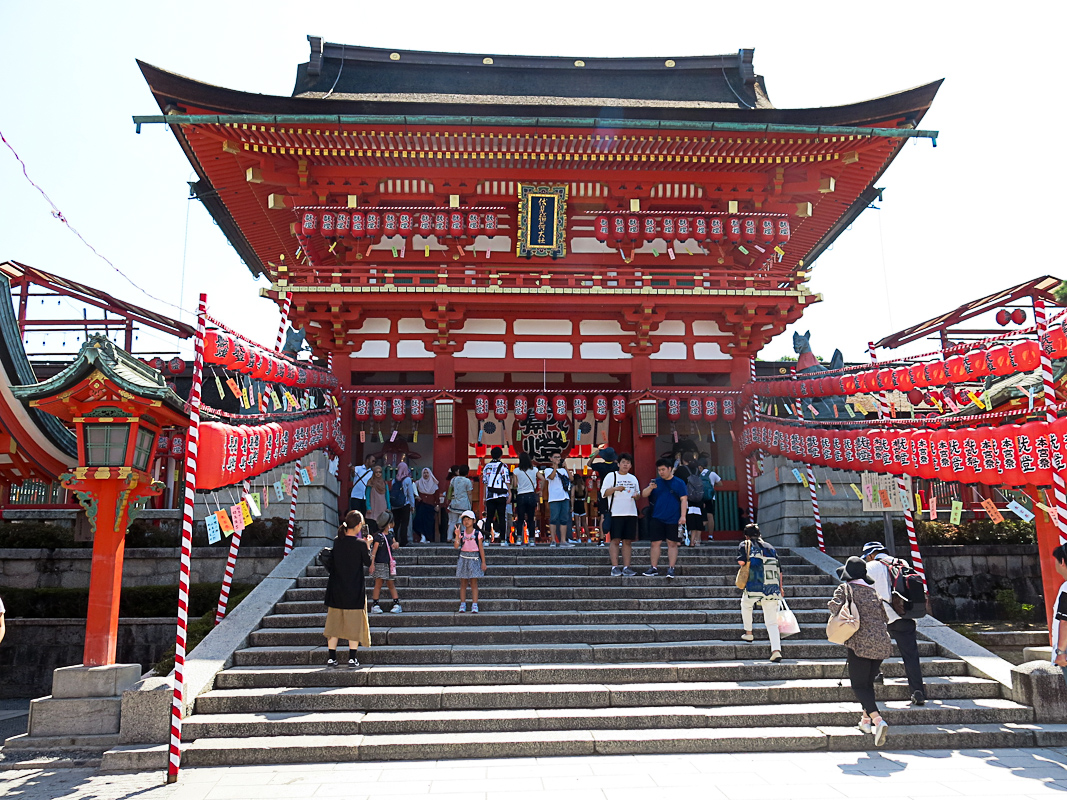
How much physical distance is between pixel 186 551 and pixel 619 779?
16.0 ft

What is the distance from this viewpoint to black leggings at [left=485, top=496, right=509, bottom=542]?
13.6m

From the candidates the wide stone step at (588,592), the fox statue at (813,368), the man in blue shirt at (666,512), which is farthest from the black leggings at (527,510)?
the fox statue at (813,368)

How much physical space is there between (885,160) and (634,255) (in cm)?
617

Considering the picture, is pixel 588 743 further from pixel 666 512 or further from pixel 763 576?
pixel 666 512

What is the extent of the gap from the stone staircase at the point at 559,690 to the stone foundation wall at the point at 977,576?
12.3ft

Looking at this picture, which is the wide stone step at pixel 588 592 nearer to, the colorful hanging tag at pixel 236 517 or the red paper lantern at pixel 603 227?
the colorful hanging tag at pixel 236 517

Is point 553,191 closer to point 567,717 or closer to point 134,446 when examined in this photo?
point 134,446

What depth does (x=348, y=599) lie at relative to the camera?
8.45 metres

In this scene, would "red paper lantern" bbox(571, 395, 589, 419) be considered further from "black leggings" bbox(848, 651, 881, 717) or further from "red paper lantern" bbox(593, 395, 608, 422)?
"black leggings" bbox(848, 651, 881, 717)

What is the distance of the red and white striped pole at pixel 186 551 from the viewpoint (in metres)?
6.77

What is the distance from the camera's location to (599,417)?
16.6m

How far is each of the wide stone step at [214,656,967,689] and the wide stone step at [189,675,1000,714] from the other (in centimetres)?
11

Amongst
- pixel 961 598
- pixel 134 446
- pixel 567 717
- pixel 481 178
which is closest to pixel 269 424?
pixel 134 446

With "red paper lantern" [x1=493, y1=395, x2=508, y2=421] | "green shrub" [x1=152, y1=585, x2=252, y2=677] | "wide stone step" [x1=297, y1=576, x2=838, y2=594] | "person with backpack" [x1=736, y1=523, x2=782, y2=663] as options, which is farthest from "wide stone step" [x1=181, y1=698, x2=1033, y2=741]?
"red paper lantern" [x1=493, y1=395, x2=508, y2=421]
